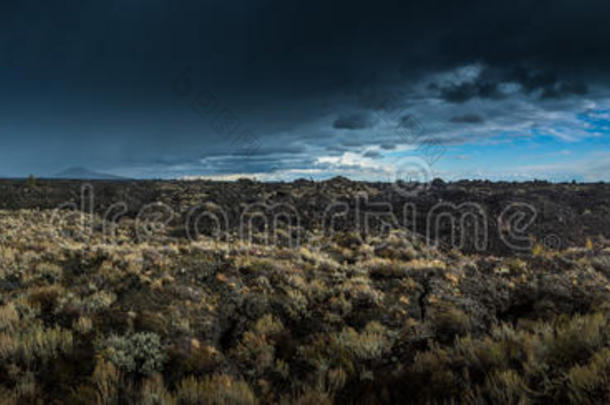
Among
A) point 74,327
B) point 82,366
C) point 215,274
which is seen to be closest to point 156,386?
point 82,366

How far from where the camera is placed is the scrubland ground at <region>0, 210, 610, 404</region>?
499 cm

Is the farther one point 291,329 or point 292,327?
point 292,327

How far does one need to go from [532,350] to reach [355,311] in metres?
4.84

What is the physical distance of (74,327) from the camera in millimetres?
7207

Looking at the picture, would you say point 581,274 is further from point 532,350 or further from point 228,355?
point 228,355

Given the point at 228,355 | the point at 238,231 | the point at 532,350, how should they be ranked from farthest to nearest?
the point at 238,231 → the point at 228,355 → the point at 532,350

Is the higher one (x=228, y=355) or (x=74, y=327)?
(x=74, y=327)

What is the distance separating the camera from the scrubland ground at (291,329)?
4.99 m

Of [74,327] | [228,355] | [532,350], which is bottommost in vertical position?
[228,355]

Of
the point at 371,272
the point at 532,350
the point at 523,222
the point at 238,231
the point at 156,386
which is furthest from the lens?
the point at 523,222

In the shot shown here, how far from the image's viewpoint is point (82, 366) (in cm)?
609

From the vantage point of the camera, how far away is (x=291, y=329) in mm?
8367

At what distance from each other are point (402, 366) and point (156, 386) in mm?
4211

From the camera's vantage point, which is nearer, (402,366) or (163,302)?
(402,366)
